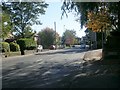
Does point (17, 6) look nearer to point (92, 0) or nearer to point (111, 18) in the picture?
point (111, 18)

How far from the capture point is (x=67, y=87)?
45.2ft

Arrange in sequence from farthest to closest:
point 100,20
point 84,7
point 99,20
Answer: point 99,20
point 100,20
point 84,7

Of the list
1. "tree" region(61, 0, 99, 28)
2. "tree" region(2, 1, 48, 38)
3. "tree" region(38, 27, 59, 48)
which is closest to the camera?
"tree" region(61, 0, 99, 28)

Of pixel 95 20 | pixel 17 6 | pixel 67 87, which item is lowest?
pixel 67 87

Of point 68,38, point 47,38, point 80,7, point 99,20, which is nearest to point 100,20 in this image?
point 99,20

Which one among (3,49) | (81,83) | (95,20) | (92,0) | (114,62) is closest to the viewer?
(81,83)

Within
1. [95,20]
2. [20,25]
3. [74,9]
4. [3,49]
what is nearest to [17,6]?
[20,25]

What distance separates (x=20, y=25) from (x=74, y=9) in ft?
207

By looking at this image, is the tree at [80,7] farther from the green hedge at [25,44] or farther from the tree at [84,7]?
the green hedge at [25,44]

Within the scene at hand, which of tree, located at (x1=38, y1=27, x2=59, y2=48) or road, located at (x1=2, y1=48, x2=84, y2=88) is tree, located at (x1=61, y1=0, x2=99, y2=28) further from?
tree, located at (x1=38, y1=27, x2=59, y2=48)

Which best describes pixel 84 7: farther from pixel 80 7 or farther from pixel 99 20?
pixel 99 20

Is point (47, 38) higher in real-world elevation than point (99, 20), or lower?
lower

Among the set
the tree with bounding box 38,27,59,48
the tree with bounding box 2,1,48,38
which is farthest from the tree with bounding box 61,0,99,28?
the tree with bounding box 38,27,59,48

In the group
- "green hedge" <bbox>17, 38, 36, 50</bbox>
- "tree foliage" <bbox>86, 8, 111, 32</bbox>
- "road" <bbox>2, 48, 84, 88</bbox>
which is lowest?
"road" <bbox>2, 48, 84, 88</bbox>
